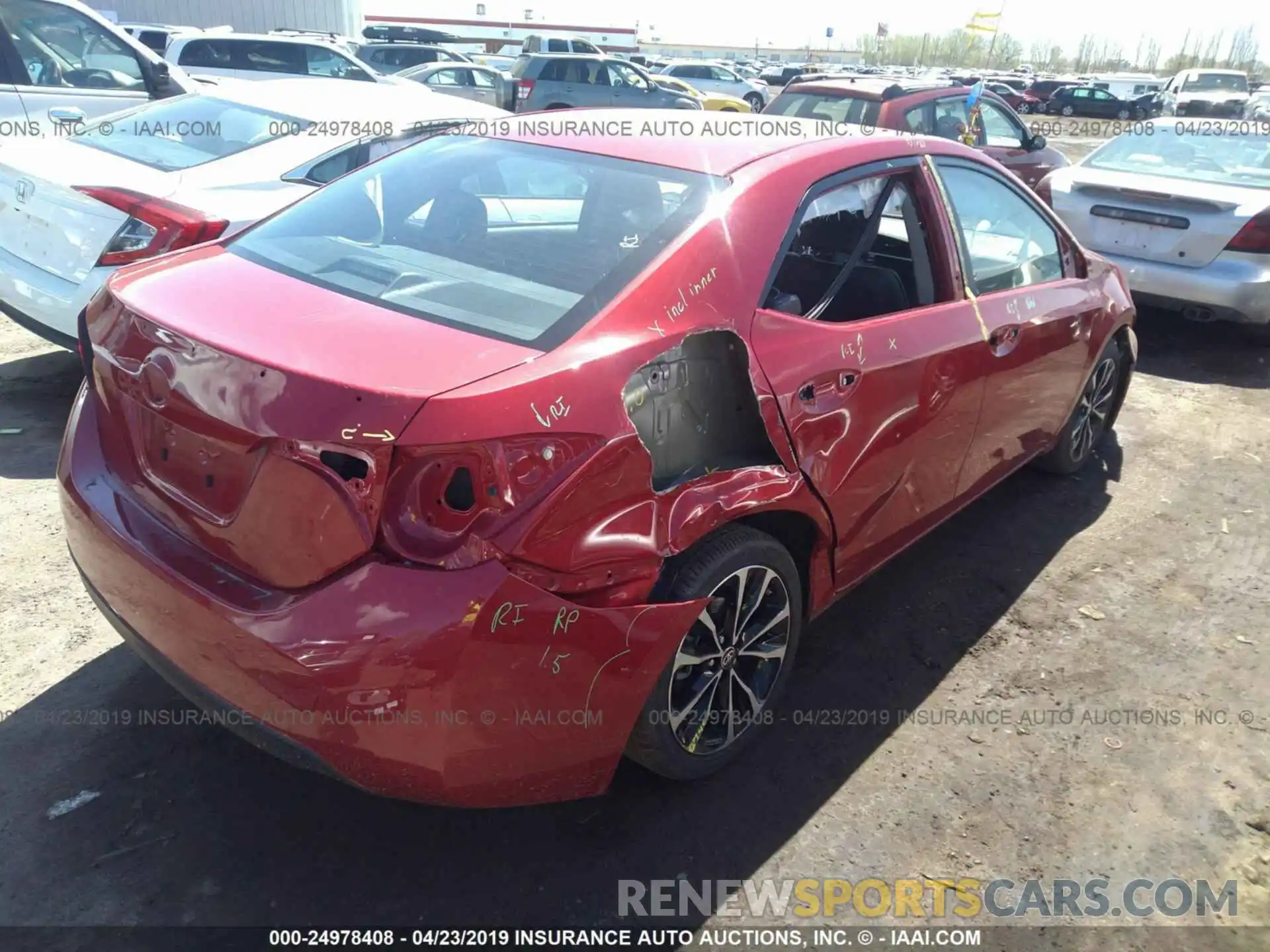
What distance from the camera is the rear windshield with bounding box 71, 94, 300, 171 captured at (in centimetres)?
496

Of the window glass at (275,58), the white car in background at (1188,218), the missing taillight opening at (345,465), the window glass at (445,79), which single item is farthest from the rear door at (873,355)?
the window glass at (445,79)

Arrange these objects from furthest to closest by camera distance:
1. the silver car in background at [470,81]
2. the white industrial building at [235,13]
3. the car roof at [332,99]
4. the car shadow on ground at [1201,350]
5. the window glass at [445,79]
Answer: the white industrial building at [235,13] → the window glass at [445,79] → the silver car in background at [470,81] → the car shadow on ground at [1201,350] → the car roof at [332,99]

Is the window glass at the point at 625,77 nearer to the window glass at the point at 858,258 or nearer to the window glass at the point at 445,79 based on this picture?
the window glass at the point at 445,79

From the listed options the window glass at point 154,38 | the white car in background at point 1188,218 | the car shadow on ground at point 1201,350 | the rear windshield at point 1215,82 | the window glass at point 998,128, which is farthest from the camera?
the rear windshield at point 1215,82

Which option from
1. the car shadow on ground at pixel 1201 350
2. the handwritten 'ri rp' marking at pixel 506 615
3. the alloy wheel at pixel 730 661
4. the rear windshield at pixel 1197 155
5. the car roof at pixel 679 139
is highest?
the car roof at pixel 679 139

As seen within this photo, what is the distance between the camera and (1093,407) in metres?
4.79

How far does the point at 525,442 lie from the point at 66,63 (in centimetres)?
780

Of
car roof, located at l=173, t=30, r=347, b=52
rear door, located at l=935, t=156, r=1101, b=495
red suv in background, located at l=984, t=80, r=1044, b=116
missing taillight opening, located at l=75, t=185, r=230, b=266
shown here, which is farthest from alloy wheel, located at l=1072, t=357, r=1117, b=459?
red suv in background, located at l=984, t=80, r=1044, b=116

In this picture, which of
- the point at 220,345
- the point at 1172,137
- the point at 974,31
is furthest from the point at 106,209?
the point at 974,31

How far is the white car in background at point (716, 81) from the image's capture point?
2827cm

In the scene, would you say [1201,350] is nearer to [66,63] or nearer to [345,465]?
[345,465]

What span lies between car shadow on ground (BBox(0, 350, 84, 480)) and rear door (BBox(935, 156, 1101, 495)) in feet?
12.8

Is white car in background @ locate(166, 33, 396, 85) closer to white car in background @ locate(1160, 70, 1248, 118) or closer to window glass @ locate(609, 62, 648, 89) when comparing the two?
window glass @ locate(609, 62, 648, 89)

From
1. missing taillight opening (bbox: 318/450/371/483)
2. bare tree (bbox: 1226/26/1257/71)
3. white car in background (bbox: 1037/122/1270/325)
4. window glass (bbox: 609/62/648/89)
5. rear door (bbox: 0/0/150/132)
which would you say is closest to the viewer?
missing taillight opening (bbox: 318/450/371/483)
